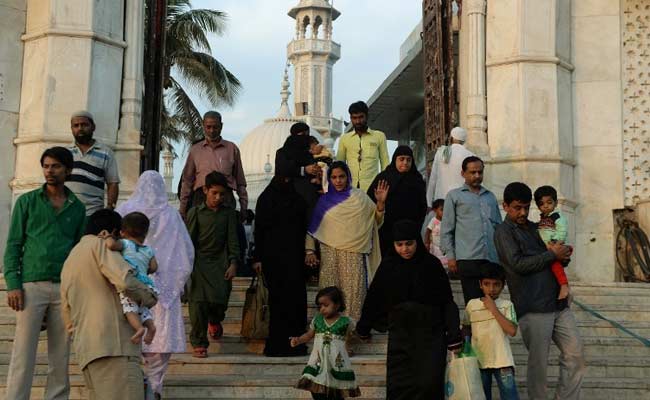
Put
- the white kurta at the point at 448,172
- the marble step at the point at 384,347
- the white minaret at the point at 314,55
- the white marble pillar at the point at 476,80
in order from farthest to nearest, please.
A: the white minaret at the point at 314,55 → the white marble pillar at the point at 476,80 → the white kurta at the point at 448,172 → the marble step at the point at 384,347

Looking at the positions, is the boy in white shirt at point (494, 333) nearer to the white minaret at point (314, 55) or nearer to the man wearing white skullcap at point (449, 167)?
the man wearing white skullcap at point (449, 167)

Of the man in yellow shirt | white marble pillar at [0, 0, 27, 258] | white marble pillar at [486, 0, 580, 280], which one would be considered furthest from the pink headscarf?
white marble pillar at [486, 0, 580, 280]

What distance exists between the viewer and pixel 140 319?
5.71 m

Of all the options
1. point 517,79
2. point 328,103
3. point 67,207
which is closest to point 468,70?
point 517,79

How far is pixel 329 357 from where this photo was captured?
6645mm

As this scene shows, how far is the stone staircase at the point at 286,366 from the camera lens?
730 centimetres

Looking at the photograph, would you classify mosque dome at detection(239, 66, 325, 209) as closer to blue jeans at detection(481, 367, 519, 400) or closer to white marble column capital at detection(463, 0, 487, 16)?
white marble column capital at detection(463, 0, 487, 16)

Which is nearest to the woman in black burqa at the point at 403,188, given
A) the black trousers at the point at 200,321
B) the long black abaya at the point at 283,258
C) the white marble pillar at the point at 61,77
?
the long black abaya at the point at 283,258

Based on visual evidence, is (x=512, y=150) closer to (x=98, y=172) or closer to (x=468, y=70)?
(x=468, y=70)

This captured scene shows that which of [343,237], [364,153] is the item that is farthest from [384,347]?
[364,153]

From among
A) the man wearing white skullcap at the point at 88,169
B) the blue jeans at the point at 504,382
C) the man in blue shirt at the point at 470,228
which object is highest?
the man wearing white skullcap at the point at 88,169

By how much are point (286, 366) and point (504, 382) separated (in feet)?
5.69

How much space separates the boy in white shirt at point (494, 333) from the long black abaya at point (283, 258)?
169 centimetres

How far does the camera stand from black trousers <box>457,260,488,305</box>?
7.72 m
